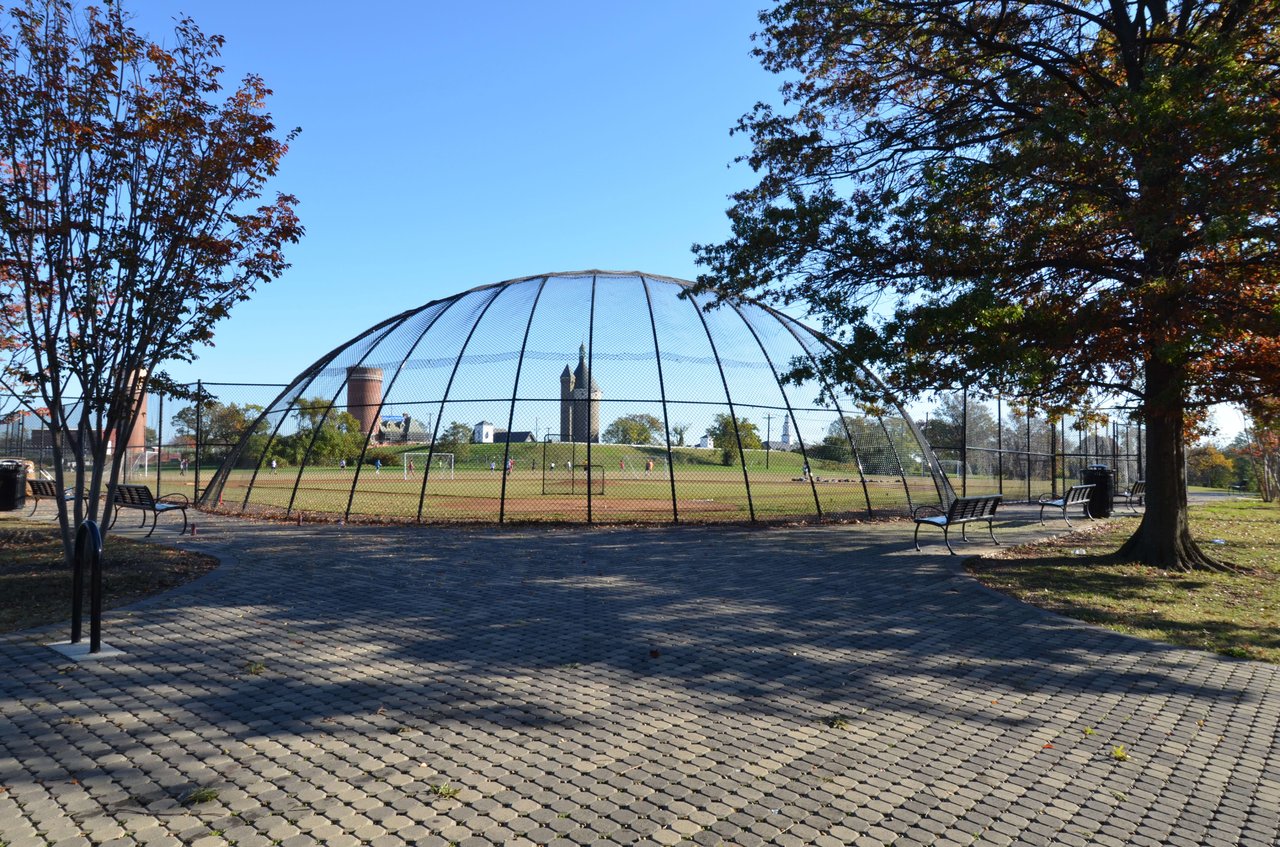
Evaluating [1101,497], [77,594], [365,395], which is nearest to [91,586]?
[77,594]

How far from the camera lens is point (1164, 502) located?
10.9 meters

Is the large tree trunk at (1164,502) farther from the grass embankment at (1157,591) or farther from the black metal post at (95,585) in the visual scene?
the black metal post at (95,585)

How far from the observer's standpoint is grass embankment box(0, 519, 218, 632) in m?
7.21

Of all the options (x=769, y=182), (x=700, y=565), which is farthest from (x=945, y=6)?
(x=700, y=565)

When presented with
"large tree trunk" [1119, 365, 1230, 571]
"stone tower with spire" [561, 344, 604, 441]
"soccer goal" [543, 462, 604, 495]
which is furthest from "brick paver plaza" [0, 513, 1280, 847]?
"soccer goal" [543, 462, 604, 495]

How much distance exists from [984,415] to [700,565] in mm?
24831

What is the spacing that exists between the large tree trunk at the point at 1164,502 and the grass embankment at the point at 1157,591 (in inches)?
13.1

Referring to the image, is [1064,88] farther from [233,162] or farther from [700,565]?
[233,162]

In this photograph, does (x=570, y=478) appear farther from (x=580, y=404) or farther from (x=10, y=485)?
(x=10, y=485)

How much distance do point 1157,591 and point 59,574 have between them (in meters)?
12.6

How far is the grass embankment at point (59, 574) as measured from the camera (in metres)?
7.21

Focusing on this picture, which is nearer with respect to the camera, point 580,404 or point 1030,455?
point 580,404

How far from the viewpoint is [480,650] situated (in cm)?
609

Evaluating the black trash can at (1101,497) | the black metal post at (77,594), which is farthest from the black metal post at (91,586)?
the black trash can at (1101,497)
